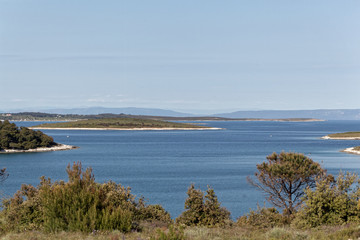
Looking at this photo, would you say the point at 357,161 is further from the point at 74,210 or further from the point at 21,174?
the point at 74,210

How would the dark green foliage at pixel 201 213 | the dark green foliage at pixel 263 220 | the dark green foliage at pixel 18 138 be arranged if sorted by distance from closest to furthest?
1. the dark green foliage at pixel 263 220
2. the dark green foliage at pixel 201 213
3. the dark green foliage at pixel 18 138

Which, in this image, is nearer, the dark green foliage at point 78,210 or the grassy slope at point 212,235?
the grassy slope at point 212,235

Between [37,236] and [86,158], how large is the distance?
8001cm

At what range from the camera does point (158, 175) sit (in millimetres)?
67750

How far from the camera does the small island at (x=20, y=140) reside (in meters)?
108

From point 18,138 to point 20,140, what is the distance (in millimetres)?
863

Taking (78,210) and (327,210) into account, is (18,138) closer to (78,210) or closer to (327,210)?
(327,210)

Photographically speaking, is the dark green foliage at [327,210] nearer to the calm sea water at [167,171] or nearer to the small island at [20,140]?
the calm sea water at [167,171]

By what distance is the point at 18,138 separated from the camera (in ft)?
365

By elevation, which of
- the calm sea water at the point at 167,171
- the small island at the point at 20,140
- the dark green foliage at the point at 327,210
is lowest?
the calm sea water at the point at 167,171

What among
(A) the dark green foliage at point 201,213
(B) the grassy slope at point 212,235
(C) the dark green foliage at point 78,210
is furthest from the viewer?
(A) the dark green foliage at point 201,213

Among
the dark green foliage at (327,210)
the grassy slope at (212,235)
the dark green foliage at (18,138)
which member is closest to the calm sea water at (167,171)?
the dark green foliage at (18,138)

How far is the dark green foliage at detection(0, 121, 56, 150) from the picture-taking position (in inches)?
4262

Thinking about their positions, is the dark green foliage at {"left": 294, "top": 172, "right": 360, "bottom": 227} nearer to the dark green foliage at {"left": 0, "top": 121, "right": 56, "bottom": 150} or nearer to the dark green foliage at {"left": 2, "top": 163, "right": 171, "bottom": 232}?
the dark green foliage at {"left": 2, "top": 163, "right": 171, "bottom": 232}
